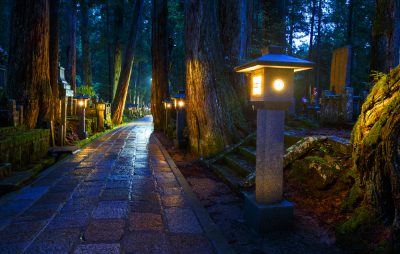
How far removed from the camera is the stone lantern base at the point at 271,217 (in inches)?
152

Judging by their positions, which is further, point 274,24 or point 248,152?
point 274,24

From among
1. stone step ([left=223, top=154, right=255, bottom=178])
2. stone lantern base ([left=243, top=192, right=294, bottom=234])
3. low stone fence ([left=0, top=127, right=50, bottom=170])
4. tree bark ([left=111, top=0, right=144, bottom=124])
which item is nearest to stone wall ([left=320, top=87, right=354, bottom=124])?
stone step ([left=223, top=154, right=255, bottom=178])

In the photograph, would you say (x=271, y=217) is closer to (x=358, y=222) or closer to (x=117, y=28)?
(x=358, y=222)

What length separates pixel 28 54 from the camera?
955 cm

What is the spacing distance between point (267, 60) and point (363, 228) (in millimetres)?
2344

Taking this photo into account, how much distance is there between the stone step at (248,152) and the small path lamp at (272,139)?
8.76 feet

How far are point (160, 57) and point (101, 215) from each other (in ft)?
49.5

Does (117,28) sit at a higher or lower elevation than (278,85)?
higher

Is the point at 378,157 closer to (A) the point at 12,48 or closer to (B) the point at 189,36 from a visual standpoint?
(B) the point at 189,36

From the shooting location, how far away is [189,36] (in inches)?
360

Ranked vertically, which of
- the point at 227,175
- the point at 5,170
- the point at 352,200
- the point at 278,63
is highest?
the point at 278,63

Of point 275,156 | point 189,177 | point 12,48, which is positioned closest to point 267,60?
point 275,156

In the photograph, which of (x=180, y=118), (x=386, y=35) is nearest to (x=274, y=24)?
(x=386, y=35)

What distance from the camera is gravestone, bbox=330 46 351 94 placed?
34.7 ft
